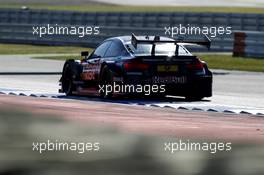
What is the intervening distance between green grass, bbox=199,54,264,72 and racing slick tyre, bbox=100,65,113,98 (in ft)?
35.9

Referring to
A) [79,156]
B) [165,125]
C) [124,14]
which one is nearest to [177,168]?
[79,156]

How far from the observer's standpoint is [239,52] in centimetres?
3397

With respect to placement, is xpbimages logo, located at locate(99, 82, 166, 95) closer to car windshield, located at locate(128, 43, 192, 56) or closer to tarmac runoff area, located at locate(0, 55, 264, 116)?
tarmac runoff area, located at locate(0, 55, 264, 116)

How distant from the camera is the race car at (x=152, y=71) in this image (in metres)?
17.5

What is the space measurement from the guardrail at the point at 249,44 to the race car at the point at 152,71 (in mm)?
15305

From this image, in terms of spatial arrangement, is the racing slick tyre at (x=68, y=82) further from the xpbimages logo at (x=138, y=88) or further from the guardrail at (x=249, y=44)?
the guardrail at (x=249, y=44)

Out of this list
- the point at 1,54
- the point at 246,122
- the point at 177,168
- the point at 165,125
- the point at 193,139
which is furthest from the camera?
the point at 1,54

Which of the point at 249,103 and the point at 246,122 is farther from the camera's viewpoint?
the point at 249,103

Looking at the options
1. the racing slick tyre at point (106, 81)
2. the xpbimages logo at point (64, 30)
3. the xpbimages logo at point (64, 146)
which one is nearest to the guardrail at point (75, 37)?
the xpbimages logo at point (64, 30)

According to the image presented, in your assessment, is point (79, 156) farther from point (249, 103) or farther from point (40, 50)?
point (40, 50)

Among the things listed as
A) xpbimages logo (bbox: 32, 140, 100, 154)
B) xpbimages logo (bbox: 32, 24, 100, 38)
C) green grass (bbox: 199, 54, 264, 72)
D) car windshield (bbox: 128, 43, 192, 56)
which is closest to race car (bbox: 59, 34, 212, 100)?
car windshield (bbox: 128, 43, 192, 56)

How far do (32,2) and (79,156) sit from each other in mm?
72878

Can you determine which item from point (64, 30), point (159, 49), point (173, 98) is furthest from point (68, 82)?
point (64, 30)

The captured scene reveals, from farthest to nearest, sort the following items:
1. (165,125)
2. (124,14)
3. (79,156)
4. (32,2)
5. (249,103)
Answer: (32,2)
(124,14)
(249,103)
(165,125)
(79,156)
